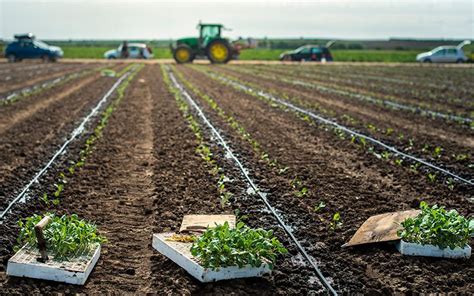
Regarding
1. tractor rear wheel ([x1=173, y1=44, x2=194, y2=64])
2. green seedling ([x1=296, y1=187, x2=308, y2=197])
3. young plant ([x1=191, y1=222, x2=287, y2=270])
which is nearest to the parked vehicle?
tractor rear wheel ([x1=173, y1=44, x2=194, y2=64])

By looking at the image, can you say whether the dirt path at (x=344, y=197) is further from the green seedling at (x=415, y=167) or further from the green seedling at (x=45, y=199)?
the green seedling at (x=45, y=199)

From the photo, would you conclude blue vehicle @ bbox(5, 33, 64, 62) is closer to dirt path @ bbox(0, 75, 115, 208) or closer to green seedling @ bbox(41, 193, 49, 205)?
dirt path @ bbox(0, 75, 115, 208)

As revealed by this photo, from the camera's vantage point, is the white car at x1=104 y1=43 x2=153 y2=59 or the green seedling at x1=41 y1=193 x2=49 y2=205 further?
the white car at x1=104 y1=43 x2=153 y2=59

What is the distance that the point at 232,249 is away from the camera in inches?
187

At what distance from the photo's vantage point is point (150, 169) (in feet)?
28.3

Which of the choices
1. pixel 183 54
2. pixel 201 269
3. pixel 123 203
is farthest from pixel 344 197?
pixel 183 54

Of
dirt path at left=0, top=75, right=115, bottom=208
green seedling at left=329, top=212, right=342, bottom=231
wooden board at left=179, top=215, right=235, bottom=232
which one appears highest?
dirt path at left=0, top=75, right=115, bottom=208

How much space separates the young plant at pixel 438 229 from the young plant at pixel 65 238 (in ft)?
9.49

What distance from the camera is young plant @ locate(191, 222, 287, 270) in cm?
473

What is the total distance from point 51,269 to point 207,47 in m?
33.4

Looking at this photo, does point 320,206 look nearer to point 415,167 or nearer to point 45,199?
point 415,167

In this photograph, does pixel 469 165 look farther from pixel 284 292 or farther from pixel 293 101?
pixel 293 101

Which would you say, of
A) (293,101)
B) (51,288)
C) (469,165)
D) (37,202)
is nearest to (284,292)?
(51,288)

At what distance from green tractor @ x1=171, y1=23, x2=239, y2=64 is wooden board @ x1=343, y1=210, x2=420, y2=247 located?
1250 inches
